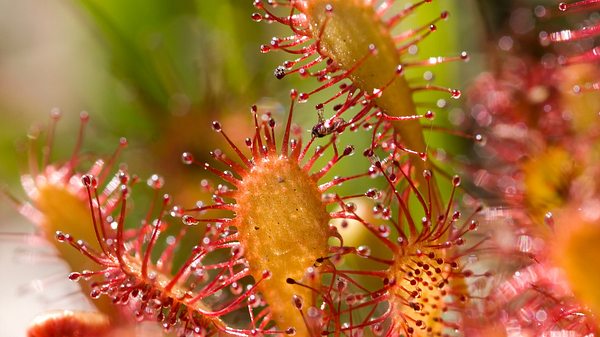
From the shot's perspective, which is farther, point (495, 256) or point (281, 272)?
point (495, 256)

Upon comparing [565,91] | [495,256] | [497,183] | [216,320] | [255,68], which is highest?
[255,68]

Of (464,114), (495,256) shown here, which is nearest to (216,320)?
(495,256)

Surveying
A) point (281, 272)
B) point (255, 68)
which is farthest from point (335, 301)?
point (255, 68)

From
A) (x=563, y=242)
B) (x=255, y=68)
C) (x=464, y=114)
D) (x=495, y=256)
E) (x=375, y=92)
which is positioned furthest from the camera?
(x=255, y=68)

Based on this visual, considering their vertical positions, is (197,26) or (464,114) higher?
(197,26)

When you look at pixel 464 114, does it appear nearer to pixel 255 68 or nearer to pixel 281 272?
pixel 255 68

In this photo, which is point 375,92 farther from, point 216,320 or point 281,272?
point 216,320

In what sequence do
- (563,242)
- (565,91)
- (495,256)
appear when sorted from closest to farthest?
(563,242)
(495,256)
(565,91)
